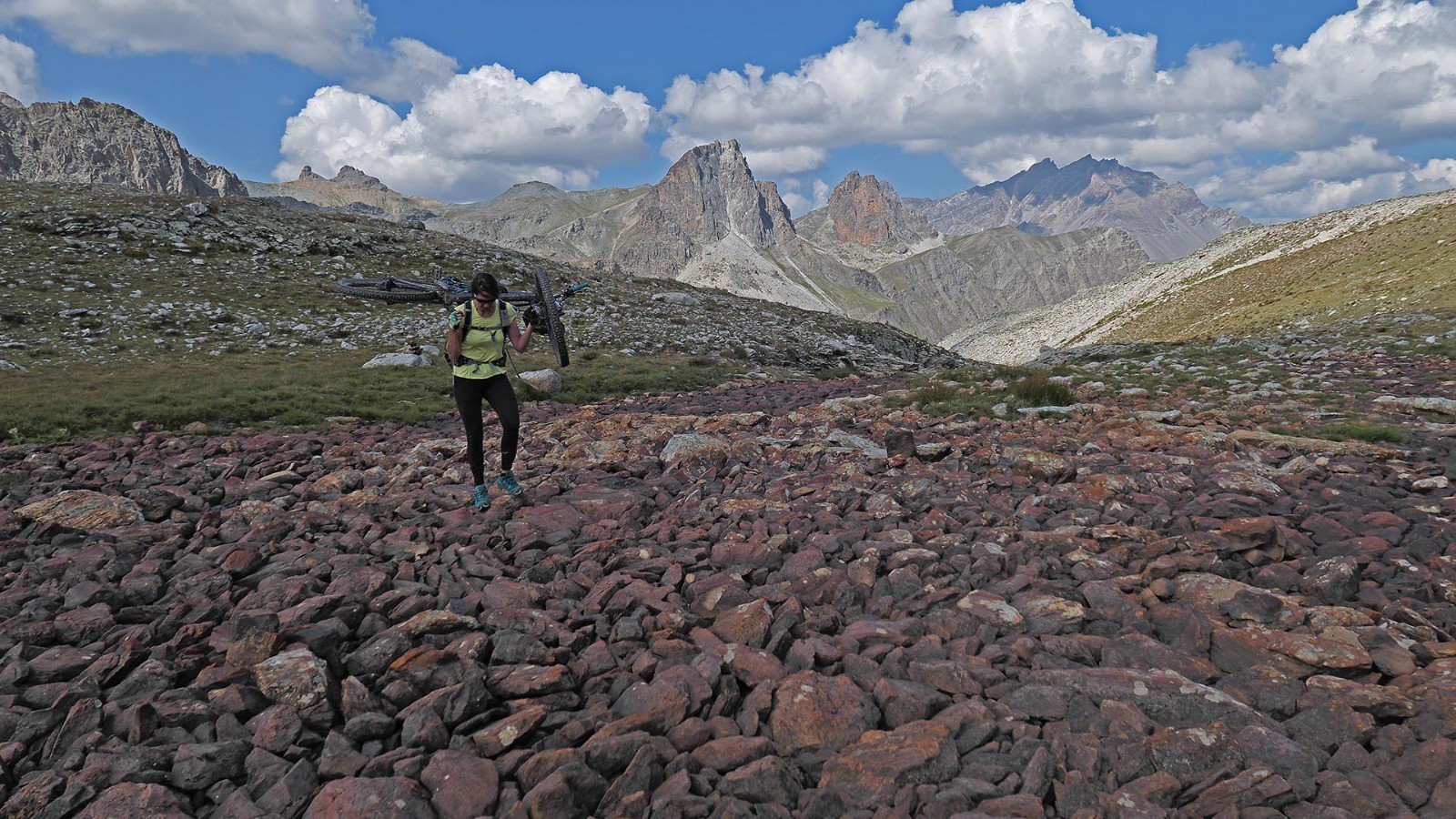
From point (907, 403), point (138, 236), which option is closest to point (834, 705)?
point (907, 403)

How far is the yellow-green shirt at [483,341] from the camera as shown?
846 centimetres

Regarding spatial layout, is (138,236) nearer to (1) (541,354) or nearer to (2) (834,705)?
(1) (541,354)

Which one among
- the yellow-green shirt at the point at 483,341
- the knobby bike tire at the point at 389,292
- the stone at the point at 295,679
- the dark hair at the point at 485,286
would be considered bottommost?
the stone at the point at 295,679

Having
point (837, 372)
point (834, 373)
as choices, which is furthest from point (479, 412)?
point (837, 372)

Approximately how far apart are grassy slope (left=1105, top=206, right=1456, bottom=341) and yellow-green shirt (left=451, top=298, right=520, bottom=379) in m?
40.6

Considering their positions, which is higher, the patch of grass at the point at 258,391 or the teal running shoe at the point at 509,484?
the patch of grass at the point at 258,391

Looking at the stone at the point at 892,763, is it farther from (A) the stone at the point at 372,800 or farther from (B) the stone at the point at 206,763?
(B) the stone at the point at 206,763

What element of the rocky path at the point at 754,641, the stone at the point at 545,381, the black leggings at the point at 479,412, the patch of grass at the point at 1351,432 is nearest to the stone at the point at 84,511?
the rocky path at the point at 754,641

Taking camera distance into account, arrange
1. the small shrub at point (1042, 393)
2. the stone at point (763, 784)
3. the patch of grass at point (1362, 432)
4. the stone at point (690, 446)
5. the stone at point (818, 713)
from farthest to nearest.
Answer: the small shrub at point (1042, 393), the stone at point (690, 446), the patch of grass at point (1362, 432), the stone at point (818, 713), the stone at point (763, 784)

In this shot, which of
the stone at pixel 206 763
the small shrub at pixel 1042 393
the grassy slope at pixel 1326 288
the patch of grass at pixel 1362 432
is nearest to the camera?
the stone at pixel 206 763

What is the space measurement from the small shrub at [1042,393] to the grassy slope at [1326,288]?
29.3m

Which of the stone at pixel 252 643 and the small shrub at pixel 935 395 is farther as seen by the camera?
the small shrub at pixel 935 395

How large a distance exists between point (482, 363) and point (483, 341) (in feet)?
1.02

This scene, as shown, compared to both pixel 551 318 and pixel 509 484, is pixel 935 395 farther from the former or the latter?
pixel 509 484
